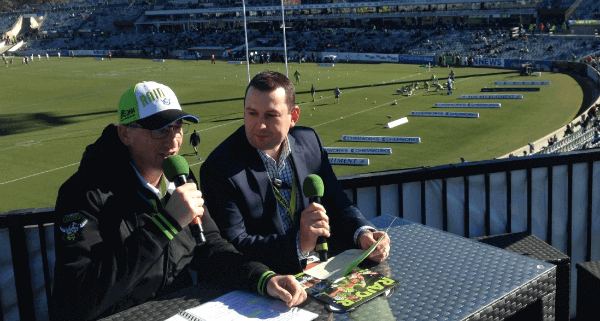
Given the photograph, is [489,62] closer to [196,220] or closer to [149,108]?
[149,108]

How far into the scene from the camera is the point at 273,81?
3.78 meters

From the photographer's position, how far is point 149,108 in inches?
139

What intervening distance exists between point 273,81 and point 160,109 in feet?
2.40

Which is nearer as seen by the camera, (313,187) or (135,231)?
(135,231)

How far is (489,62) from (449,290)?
193ft

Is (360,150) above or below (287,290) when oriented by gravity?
below

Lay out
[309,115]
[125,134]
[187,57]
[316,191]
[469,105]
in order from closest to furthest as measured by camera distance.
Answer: [316,191] < [125,134] < [309,115] < [469,105] < [187,57]

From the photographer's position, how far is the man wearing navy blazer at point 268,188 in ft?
11.9

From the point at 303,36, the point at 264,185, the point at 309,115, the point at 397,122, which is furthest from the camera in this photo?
the point at 303,36

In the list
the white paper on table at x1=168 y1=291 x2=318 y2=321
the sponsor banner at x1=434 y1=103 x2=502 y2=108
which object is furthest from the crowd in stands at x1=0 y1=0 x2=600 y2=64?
the white paper on table at x1=168 y1=291 x2=318 y2=321

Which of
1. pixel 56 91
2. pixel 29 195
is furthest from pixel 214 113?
pixel 56 91

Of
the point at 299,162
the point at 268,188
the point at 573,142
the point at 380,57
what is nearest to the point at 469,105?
the point at 573,142

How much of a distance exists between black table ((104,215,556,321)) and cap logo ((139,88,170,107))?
3.75 ft

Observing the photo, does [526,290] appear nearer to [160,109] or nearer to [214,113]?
[160,109]
